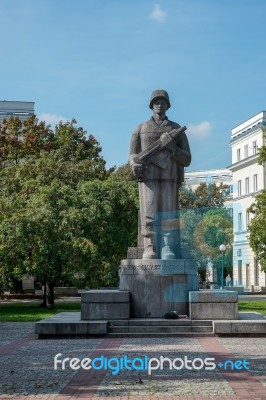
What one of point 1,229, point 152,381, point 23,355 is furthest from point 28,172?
point 152,381

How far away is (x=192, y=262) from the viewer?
1727cm

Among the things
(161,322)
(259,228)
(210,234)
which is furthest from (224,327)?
(210,234)

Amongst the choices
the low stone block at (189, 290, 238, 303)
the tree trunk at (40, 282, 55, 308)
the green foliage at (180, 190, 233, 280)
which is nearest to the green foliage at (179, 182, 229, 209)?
the green foliage at (180, 190, 233, 280)

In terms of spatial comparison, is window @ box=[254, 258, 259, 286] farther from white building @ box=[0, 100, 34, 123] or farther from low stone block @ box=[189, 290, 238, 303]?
low stone block @ box=[189, 290, 238, 303]

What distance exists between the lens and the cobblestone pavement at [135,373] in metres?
9.02

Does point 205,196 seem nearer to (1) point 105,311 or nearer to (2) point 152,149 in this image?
(2) point 152,149

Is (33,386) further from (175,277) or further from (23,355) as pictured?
(175,277)

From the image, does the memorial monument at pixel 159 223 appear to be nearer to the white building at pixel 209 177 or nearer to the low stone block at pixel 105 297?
the low stone block at pixel 105 297

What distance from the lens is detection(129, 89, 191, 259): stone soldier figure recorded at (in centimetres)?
1759

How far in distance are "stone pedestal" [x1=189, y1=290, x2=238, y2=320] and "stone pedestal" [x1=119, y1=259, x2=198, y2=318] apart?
477 millimetres

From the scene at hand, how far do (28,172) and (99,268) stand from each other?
8041 millimetres

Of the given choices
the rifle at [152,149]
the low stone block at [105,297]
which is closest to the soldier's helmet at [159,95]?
the rifle at [152,149]

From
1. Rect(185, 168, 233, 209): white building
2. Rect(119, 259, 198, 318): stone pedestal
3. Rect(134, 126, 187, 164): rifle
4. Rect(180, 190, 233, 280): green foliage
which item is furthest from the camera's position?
Rect(185, 168, 233, 209): white building

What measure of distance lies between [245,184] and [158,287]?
51.2m
